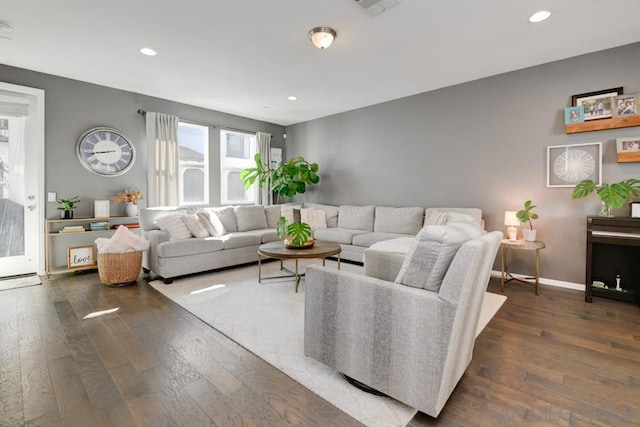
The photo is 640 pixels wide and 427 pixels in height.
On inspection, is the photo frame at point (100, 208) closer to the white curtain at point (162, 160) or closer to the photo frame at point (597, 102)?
the white curtain at point (162, 160)

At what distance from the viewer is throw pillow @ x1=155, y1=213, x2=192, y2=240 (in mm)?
3900

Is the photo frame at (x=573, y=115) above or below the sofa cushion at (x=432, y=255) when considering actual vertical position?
above

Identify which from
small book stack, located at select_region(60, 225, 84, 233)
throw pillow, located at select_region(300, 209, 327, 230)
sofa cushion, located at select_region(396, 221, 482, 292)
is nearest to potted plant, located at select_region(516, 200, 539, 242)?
sofa cushion, located at select_region(396, 221, 482, 292)

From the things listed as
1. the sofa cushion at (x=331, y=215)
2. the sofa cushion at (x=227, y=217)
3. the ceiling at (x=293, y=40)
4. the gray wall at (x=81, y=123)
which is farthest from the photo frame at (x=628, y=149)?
the gray wall at (x=81, y=123)

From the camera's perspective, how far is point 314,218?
5.48 metres

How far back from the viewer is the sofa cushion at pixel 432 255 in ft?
4.61

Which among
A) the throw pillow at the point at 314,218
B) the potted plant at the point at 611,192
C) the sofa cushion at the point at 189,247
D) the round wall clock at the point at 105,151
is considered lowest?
the sofa cushion at the point at 189,247

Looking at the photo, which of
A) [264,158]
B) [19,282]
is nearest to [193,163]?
[264,158]

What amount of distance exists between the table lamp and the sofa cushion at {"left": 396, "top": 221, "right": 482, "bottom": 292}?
2554mm

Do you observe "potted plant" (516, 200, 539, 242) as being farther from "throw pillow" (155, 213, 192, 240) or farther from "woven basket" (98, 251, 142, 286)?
"woven basket" (98, 251, 142, 286)

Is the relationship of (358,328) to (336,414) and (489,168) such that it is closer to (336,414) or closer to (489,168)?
(336,414)

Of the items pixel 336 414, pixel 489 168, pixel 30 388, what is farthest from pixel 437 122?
pixel 30 388

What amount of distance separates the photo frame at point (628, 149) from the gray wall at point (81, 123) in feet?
20.4

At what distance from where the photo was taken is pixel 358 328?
5.20 feet
